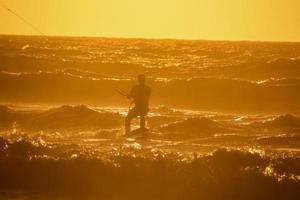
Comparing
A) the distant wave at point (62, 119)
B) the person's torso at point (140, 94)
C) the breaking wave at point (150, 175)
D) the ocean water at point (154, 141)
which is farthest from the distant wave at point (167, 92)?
the breaking wave at point (150, 175)

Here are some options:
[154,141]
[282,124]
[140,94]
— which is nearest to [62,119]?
[140,94]

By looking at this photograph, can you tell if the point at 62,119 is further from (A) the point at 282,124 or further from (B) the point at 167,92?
(B) the point at 167,92

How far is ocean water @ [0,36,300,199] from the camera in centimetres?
1209

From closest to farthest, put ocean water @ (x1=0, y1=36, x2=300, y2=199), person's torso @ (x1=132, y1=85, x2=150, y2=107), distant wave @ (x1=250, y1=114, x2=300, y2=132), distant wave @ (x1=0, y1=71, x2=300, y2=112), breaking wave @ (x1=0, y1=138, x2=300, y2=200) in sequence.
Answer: breaking wave @ (x1=0, y1=138, x2=300, y2=200), ocean water @ (x1=0, y1=36, x2=300, y2=199), person's torso @ (x1=132, y1=85, x2=150, y2=107), distant wave @ (x1=250, y1=114, x2=300, y2=132), distant wave @ (x1=0, y1=71, x2=300, y2=112)

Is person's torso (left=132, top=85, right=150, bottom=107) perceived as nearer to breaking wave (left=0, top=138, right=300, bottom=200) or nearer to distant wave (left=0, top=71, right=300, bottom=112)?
breaking wave (left=0, top=138, right=300, bottom=200)

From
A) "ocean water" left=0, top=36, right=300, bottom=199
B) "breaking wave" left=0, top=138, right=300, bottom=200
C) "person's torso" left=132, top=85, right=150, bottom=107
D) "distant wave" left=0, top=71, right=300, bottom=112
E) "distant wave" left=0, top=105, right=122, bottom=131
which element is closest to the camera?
"breaking wave" left=0, top=138, right=300, bottom=200

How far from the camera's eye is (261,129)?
20547 mm

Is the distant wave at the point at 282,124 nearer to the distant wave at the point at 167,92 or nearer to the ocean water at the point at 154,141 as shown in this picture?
the ocean water at the point at 154,141

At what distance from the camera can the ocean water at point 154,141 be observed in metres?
12.1

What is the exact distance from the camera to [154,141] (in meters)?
17.6

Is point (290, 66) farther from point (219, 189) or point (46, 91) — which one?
point (219, 189)

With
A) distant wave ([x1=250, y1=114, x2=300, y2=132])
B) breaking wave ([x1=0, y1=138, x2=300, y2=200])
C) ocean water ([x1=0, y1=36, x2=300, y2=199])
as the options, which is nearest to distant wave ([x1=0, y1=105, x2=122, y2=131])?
ocean water ([x1=0, y1=36, x2=300, y2=199])

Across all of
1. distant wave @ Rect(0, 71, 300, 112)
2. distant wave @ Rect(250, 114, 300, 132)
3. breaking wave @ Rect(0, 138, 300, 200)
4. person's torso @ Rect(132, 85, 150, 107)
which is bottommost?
breaking wave @ Rect(0, 138, 300, 200)

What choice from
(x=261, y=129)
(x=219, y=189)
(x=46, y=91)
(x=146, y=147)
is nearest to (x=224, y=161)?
(x=219, y=189)
